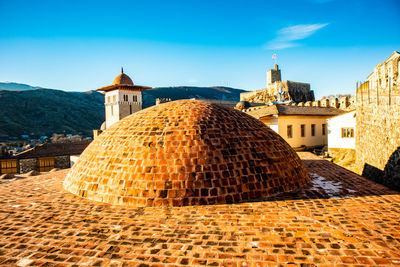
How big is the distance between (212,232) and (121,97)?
41240mm

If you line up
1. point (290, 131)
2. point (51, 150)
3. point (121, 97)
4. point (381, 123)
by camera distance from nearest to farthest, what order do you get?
point (381, 123) < point (290, 131) < point (51, 150) < point (121, 97)

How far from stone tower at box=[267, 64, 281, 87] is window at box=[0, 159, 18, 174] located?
66670 millimetres

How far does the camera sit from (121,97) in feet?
138

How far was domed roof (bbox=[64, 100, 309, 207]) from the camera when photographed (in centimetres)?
537

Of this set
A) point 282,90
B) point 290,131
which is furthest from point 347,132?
point 282,90

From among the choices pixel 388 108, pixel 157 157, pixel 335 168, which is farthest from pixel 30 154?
pixel 388 108

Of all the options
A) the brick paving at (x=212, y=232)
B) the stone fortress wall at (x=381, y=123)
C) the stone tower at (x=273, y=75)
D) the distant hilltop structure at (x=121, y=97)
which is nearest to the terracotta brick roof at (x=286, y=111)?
the stone fortress wall at (x=381, y=123)

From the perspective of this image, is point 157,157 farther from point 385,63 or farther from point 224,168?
point 385,63

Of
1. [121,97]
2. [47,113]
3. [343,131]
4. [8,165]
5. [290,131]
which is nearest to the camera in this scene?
[343,131]

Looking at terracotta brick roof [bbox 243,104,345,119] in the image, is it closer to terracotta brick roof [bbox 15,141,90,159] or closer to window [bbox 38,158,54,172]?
terracotta brick roof [bbox 15,141,90,159]

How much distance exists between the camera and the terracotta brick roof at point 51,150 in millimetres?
29220

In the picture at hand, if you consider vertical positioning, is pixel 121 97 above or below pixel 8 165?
above

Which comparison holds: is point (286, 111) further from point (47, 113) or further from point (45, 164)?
point (47, 113)

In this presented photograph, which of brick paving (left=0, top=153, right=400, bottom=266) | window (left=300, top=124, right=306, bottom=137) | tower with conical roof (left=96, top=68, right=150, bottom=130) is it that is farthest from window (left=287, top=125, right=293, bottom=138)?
tower with conical roof (left=96, top=68, right=150, bottom=130)
